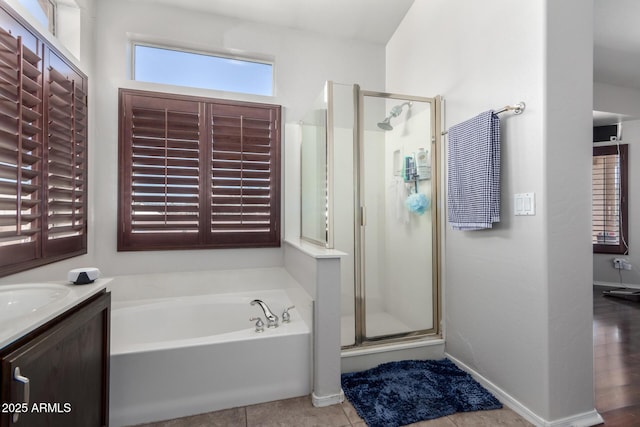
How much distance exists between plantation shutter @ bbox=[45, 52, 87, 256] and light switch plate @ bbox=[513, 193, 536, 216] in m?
2.69

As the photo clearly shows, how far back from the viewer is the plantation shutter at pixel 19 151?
4.89 feet

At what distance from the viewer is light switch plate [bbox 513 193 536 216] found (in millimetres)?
1591

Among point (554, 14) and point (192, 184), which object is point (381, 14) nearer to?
point (554, 14)

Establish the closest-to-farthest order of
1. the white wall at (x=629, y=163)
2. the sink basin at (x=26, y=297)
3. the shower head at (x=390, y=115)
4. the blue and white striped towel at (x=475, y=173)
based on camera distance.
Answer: the sink basin at (x=26, y=297), the blue and white striped towel at (x=475, y=173), the shower head at (x=390, y=115), the white wall at (x=629, y=163)

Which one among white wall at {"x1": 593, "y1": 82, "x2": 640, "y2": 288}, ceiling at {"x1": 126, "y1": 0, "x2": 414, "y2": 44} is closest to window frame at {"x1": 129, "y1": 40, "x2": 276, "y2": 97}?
ceiling at {"x1": 126, "y1": 0, "x2": 414, "y2": 44}

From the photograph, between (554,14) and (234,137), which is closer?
(554,14)

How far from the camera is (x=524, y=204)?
164cm

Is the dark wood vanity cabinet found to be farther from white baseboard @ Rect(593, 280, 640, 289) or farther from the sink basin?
white baseboard @ Rect(593, 280, 640, 289)

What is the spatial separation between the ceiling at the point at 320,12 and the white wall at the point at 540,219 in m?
1.09

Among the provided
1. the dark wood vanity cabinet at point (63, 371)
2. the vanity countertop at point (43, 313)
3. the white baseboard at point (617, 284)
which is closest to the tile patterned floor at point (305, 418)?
the dark wood vanity cabinet at point (63, 371)

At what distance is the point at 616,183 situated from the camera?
4387 millimetres

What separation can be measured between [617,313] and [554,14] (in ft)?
11.3

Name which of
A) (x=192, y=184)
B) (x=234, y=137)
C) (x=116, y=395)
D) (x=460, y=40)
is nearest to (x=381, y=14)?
(x=460, y=40)

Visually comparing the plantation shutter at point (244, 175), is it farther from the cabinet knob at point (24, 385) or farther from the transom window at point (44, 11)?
the cabinet knob at point (24, 385)
